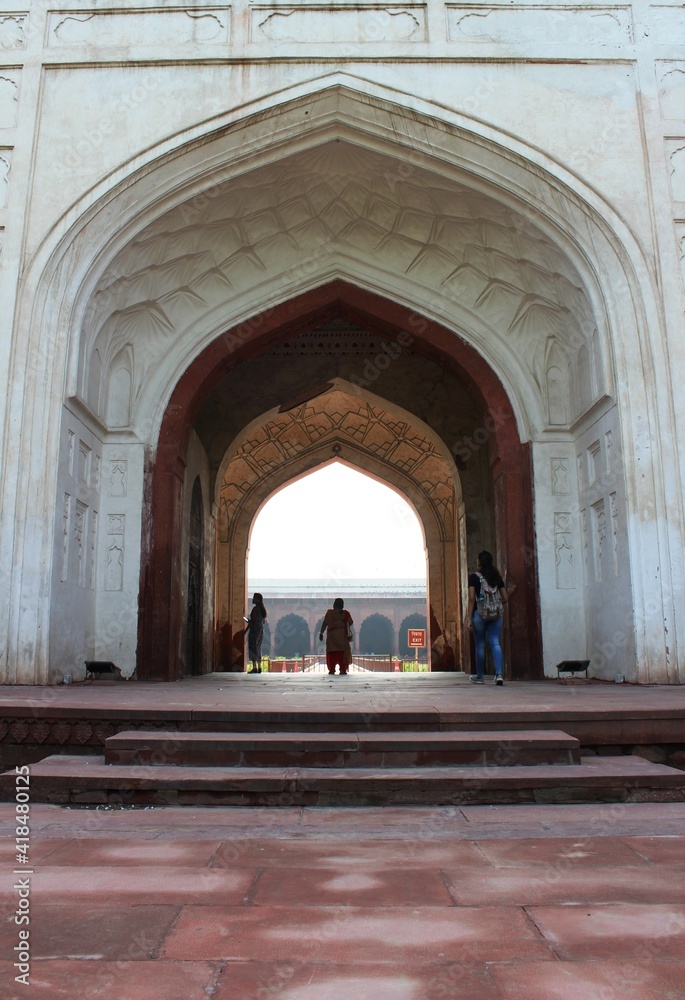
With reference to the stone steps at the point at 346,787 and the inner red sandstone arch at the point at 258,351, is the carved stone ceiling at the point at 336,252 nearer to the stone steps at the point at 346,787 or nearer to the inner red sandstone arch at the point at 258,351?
the inner red sandstone arch at the point at 258,351

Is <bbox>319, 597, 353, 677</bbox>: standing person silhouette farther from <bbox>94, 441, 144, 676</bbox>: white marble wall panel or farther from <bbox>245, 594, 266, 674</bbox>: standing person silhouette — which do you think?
<bbox>94, 441, 144, 676</bbox>: white marble wall panel

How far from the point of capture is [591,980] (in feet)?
4.68

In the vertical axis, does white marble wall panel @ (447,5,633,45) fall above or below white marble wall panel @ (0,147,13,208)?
above

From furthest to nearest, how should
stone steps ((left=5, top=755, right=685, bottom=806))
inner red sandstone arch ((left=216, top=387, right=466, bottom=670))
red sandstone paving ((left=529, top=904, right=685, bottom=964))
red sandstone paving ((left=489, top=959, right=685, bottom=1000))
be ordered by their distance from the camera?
inner red sandstone arch ((left=216, top=387, right=466, bottom=670))
stone steps ((left=5, top=755, right=685, bottom=806))
red sandstone paving ((left=529, top=904, right=685, bottom=964))
red sandstone paving ((left=489, top=959, right=685, bottom=1000))

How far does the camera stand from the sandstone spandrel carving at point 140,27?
7.35m

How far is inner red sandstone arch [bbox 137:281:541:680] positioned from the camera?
25.4 feet

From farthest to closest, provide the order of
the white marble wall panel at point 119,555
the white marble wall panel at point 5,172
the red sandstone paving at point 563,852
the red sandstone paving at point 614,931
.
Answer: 1. the white marble wall panel at point 119,555
2. the white marble wall panel at point 5,172
3. the red sandstone paving at point 563,852
4. the red sandstone paving at point 614,931

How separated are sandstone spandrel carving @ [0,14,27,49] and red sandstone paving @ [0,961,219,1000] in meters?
8.04

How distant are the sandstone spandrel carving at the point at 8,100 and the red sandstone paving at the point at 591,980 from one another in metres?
7.70

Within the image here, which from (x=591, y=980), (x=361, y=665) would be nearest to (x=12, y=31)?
(x=591, y=980)

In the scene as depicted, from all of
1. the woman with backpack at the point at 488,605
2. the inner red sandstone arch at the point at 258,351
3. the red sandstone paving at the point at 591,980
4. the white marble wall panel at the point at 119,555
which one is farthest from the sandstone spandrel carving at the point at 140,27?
the red sandstone paving at the point at 591,980

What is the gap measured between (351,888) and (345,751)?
1381 mm

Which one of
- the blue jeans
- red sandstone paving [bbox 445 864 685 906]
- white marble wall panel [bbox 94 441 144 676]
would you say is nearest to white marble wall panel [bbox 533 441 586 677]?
the blue jeans

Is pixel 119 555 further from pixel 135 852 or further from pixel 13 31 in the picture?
pixel 135 852
